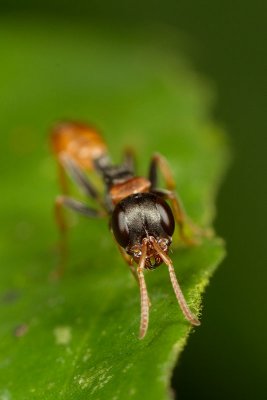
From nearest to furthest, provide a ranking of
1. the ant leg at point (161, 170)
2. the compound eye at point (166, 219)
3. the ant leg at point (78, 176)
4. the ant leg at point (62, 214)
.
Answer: the compound eye at point (166, 219)
the ant leg at point (161, 170)
the ant leg at point (62, 214)
the ant leg at point (78, 176)

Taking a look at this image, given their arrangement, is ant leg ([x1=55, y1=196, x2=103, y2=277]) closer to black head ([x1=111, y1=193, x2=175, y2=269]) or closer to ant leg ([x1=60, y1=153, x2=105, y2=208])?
ant leg ([x1=60, y1=153, x2=105, y2=208])

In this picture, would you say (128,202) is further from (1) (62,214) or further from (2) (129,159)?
(2) (129,159)

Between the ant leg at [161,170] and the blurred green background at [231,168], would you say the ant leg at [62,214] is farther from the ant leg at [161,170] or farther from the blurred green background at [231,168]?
the blurred green background at [231,168]

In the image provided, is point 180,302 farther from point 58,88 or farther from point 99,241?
point 58,88

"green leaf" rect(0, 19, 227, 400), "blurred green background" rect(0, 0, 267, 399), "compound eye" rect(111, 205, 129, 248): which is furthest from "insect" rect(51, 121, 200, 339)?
"blurred green background" rect(0, 0, 267, 399)

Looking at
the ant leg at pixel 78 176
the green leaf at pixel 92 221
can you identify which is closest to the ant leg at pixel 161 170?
the green leaf at pixel 92 221
